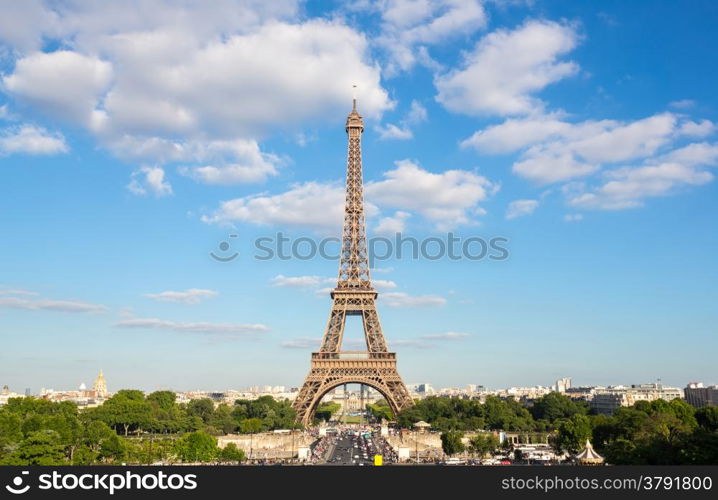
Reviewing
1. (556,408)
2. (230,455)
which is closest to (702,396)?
(556,408)

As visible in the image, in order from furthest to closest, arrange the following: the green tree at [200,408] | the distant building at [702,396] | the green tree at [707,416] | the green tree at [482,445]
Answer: the distant building at [702,396] → the green tree at [200,408] → the green tree at [482,445] → the green tree at [707,416]

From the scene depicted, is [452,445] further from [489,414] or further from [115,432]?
[489,414]

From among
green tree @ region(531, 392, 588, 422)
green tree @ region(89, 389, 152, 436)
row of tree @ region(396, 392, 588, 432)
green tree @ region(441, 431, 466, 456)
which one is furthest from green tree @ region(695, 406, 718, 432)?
green tree @ region(89, 389, 152, 436)

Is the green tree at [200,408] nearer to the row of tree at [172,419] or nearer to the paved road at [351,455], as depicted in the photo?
the row of tree at [172,419]

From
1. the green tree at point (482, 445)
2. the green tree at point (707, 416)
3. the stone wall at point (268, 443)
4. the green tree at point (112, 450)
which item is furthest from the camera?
the stone wall at point (268, 443)

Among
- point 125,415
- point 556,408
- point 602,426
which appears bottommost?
point 602,426

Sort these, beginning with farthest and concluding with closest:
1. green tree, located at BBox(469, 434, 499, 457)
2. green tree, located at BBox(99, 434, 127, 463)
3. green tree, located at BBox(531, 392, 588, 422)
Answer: green tree, located at BBox(531, 392, 588, 422) < green tree, located at BBox(469, 434, 499, 457) < green tree, located at BBox(99, 434, 127, 463)

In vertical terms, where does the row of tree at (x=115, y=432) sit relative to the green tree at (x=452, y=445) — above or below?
above

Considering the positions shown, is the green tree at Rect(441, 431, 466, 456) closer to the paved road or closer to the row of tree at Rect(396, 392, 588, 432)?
the paved road

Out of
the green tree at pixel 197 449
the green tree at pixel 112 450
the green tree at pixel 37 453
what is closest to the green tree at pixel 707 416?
the green tree at pixel 197 449
